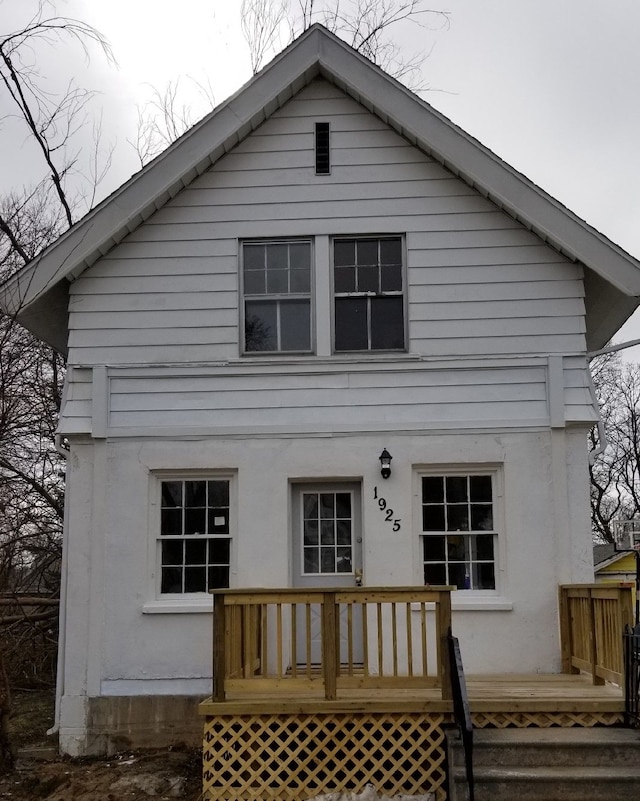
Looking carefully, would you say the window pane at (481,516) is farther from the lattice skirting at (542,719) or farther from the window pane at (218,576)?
the window pane at (218,576)

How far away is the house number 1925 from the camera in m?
9.63

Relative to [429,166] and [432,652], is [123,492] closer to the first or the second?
[432,652]

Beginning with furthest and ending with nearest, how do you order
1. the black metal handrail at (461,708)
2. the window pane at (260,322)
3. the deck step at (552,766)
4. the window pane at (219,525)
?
1. the window pane at (260,322)
2. the window pane at (219,525)
3. the deck step at (552,766)
4. the black metal handrail at (461,708)

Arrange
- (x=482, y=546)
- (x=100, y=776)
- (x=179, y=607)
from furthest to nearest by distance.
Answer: (x=482, y=546), (x=179, y=607), (x=100, y=776)

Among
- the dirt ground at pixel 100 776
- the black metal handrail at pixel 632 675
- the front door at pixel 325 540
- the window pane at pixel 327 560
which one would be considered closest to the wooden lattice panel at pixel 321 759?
the dirt ground at pixel 100 776

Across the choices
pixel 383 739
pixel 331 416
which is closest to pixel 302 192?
pixel 331 416

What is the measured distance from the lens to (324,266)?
10.1 m

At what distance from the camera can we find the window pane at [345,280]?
33.4ft

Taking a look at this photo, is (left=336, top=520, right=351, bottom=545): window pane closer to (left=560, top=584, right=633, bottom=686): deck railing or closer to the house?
the house

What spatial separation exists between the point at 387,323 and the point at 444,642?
12.3 ft

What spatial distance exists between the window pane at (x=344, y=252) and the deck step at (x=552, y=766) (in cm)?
507

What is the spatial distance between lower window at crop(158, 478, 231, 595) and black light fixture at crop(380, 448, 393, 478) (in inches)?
64.9

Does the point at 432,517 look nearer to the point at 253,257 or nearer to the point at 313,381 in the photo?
the point at 313,381

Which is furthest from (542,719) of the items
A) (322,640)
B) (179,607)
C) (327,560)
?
(179,607)
